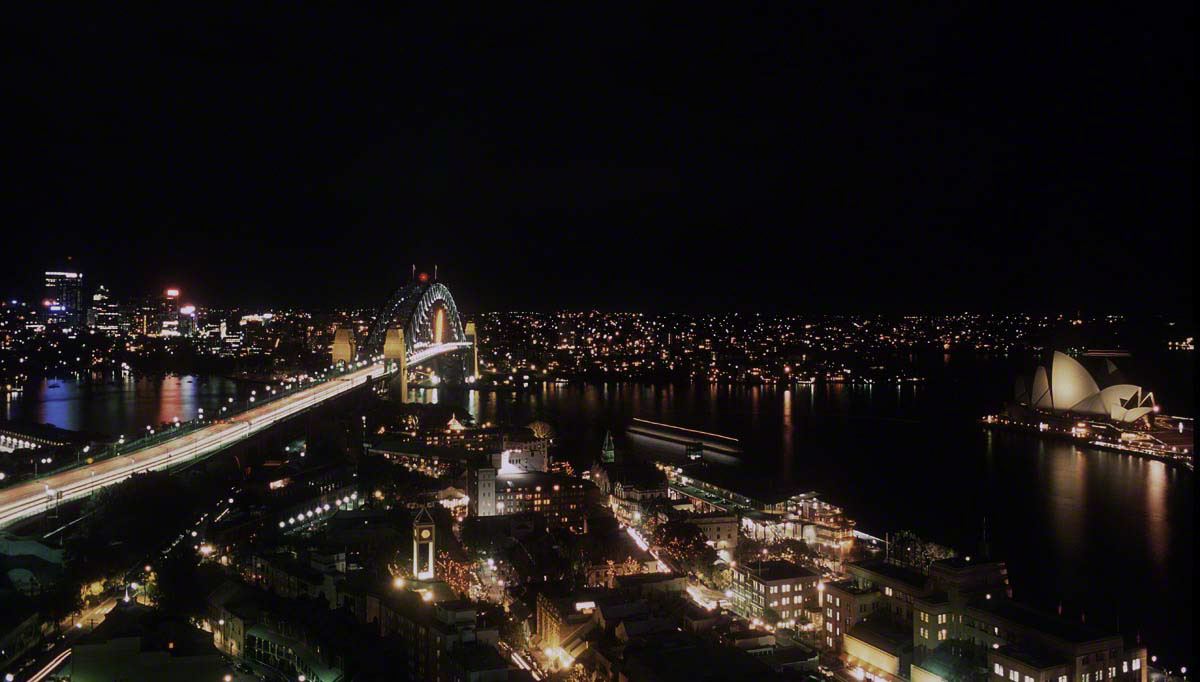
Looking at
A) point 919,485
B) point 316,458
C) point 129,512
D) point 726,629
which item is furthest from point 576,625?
point 919,485

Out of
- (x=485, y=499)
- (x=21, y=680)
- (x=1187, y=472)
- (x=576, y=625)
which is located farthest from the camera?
(x=1187, y=472)

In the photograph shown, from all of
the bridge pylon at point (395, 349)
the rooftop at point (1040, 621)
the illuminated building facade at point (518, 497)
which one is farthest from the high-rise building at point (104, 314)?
the rooftop at point (1040, 621)

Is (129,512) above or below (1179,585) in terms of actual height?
above

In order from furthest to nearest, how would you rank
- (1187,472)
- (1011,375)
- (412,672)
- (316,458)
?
(1011,375) → (1187,472) → (316,458) → (412,672)

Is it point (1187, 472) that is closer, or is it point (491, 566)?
point (491, 566)

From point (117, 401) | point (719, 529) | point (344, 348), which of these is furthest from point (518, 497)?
point (344, 348)

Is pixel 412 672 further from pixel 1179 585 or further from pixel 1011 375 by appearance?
pixel 1011 375

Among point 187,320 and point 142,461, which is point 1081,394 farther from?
point 187,320
